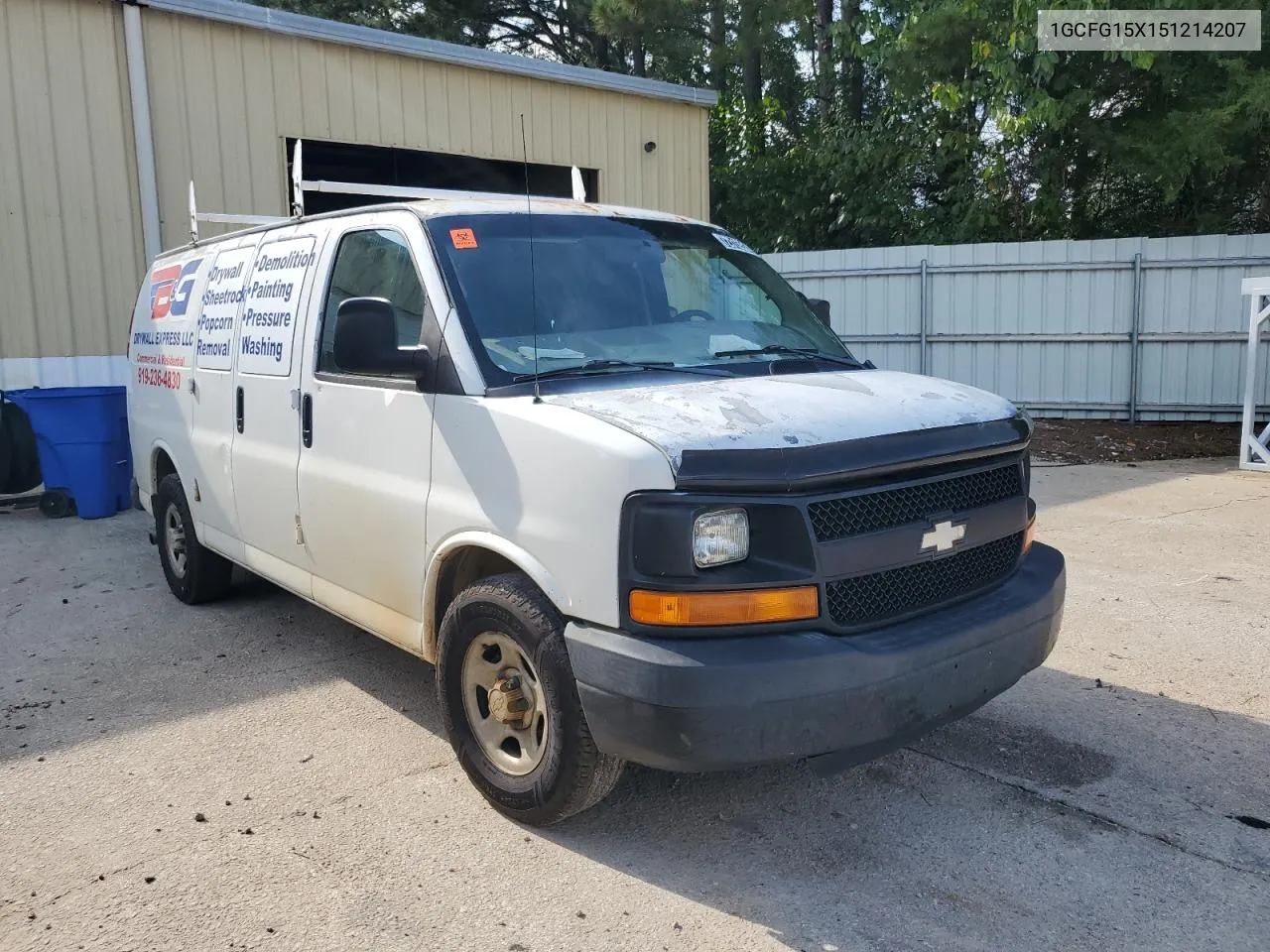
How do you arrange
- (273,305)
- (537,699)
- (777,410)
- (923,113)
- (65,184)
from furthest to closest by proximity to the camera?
1. (923,113)
2. (65,184)
3. (273,305)
4. (537,699)
5. (777,410)

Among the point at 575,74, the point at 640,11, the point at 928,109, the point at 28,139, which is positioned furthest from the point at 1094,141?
the point at 28,139

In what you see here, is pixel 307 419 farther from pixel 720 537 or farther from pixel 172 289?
pixel 172 289

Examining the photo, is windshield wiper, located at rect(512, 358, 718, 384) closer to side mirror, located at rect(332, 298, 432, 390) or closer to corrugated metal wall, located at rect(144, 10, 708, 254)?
side mirror, located at rect(332, 298, 432, 390)

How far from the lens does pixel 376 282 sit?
13.7 feet

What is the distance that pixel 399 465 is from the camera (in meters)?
3.90

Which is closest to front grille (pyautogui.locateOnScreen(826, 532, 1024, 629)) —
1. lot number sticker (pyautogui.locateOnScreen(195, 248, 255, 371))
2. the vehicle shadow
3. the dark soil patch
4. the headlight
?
the headlight

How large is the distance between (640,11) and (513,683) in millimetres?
19760

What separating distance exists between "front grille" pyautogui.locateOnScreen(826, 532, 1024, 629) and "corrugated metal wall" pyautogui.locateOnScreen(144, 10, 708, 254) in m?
9.18

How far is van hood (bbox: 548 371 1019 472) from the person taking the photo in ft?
9.80

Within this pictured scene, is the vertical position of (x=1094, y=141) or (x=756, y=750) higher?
(x=1094, y=141)

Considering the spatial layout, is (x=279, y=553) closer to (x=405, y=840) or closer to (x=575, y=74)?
(x=405, y=840)

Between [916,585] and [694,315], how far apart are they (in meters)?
1.50

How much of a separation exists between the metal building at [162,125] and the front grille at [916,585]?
29.4 ft

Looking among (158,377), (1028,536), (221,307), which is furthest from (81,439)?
(1028,536)
